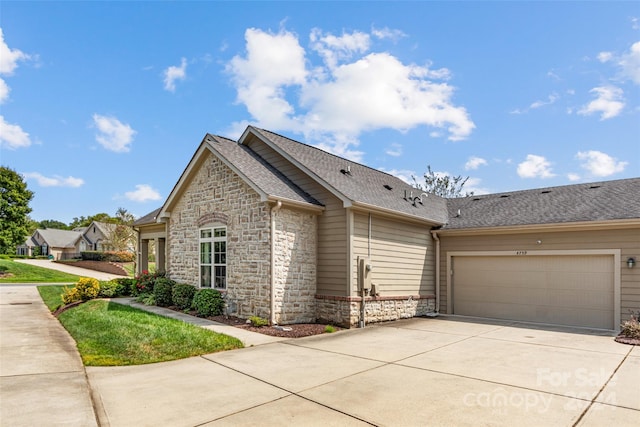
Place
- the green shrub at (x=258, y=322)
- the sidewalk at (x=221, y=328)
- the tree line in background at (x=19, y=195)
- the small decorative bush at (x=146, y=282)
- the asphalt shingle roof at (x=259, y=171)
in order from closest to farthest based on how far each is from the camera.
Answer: the sidewalk at (x=221, y=328) → the green shrub at (x=258, y=322) → the asphalt shingle roof at (x=259, y=171) → the small decorative bush at (x=146, y=282) → the tree line in background at (x=19, y=195)

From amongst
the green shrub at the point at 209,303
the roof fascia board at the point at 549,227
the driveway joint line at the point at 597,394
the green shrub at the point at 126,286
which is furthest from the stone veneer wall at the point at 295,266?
the green shrub at the point at 126,286

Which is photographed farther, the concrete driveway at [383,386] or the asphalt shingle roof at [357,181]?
the asphalt shingle roof at [357,181]

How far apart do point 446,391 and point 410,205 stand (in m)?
9.61

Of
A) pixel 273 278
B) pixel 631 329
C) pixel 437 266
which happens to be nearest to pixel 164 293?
pixel 273 278

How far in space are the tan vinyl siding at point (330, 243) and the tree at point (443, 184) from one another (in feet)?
91.7

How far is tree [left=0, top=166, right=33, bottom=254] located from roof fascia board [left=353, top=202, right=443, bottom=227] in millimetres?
39415

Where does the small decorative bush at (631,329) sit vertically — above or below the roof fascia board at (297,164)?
below

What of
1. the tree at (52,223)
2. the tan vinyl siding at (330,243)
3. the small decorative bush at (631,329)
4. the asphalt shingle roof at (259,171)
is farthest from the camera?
the tree at (52,223)

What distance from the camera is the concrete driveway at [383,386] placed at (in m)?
4.30

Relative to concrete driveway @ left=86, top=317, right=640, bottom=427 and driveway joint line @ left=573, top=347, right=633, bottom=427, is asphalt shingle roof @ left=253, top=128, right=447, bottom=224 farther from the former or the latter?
driveway joint line @ left=573, top=347, right=633, bottom=427

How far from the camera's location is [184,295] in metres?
12.3

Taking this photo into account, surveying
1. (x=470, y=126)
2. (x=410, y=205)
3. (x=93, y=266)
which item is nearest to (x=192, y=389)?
(x=410, y=205)

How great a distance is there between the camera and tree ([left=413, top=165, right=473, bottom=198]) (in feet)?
123

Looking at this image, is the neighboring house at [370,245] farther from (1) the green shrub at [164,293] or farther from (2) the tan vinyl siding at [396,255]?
(1) the green shrub at [164,293]
